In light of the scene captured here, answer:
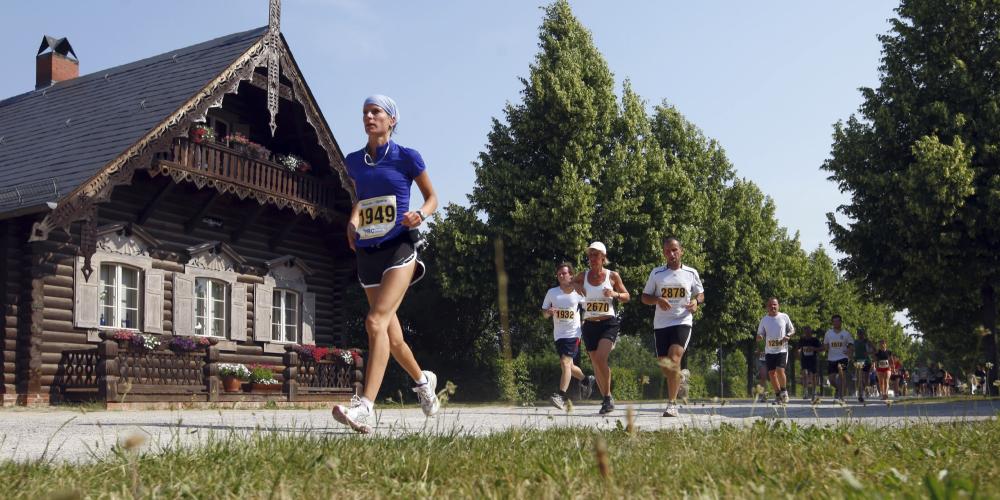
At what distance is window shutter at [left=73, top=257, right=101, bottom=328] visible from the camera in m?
18.8

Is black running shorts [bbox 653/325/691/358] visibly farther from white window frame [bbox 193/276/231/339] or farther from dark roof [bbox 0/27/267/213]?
white window frame [bbox 193/276/231/339]

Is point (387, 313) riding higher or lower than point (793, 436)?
higher

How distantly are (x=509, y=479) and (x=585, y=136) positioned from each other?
28.9m

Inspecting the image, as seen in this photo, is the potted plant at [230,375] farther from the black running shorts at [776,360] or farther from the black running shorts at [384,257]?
the black running shorts at [384,257]

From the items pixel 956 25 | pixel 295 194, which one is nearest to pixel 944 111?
pixel 956 25

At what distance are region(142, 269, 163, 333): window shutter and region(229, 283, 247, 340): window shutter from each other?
215 centimetres

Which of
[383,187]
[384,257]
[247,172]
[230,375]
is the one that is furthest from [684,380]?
[247,172]

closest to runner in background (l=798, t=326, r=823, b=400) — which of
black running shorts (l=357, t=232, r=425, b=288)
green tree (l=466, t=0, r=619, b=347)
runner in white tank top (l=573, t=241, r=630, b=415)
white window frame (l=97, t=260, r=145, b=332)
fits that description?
green tree (l=466, t=0, r=619, b=347)

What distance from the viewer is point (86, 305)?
1891 centimetres

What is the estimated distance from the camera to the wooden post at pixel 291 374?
22.4 metres

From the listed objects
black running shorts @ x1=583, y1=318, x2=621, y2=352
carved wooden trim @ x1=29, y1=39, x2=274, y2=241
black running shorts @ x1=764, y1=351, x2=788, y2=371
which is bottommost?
black running shorts @ x1=764, y1=351, x2=788, y2=371

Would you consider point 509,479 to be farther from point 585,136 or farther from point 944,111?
point 585,136

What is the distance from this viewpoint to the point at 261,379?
70.9ft

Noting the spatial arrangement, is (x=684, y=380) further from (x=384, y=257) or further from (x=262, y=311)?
(x=262, y=311)
